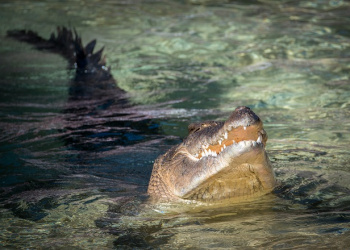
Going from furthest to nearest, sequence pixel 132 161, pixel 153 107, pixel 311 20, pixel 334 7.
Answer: pixel 334 7, pixel 311 20, pixel 153 107, pixel 132 161

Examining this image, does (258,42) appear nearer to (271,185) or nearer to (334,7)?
(334,7)

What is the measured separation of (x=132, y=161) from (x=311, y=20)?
609 cm

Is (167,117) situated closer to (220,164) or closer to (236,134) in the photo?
(220,164)

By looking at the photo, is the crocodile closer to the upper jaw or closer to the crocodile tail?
the upper jaw

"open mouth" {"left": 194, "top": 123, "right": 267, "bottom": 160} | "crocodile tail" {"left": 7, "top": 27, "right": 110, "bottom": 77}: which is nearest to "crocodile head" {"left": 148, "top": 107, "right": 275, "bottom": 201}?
"open mouth" {"left": 194, "top": 123, "right": 267, "bottom": 160}

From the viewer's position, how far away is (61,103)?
604cm

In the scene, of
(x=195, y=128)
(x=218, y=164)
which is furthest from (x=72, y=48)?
(x=218, y=164)

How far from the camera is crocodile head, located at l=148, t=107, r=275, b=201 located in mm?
2561

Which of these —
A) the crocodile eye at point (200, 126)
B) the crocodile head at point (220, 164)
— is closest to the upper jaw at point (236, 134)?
the crocodile head at point (220, 164)

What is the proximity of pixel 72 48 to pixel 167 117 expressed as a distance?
103 inches

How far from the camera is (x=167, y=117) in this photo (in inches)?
216

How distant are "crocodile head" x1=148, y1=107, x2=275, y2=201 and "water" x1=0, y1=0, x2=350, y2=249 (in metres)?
0.11

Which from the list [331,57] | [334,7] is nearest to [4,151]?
[331,57]

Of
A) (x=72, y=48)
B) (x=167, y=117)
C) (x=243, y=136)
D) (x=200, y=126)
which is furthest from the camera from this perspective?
(x=72, y=48)
